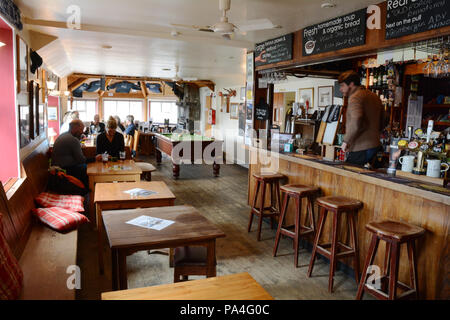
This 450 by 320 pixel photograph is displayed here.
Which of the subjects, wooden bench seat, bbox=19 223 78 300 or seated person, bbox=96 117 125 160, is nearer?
wooden bench seat, bbox=19 223 78 300

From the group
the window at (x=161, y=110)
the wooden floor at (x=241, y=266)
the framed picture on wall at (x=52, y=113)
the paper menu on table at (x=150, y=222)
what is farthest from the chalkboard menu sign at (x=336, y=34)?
the window at (x=161, y=110)

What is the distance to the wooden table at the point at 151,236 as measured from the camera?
7.16ft

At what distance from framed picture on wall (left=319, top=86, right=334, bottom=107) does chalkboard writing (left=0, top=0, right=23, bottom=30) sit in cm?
521

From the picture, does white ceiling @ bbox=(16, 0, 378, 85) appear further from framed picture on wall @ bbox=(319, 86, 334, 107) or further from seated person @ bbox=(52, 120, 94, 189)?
framed picture on wall @ bbox=(319, 86, 334, 107)

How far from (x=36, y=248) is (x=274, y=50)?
3859 mm

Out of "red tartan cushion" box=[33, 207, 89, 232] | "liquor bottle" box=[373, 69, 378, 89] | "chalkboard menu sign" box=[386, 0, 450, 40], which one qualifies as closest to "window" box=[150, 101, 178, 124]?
"liquor bottle" box=[373, 69, 378, 89]

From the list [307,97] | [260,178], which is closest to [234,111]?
[307,97]

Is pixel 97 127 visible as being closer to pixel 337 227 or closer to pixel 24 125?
pixel 24 125

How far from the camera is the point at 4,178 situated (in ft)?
12.4

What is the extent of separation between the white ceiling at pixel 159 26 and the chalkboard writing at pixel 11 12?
4.9 inches

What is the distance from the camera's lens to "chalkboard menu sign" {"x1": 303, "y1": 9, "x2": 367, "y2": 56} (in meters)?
3.55

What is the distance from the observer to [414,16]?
117 inches

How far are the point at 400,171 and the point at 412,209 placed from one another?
1.70ft
